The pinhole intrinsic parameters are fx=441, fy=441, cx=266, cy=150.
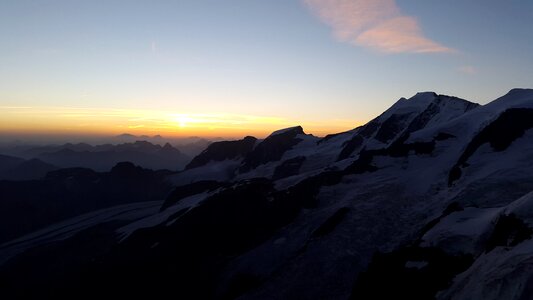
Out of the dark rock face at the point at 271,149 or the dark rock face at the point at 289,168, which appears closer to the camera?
the dark rock face at the point at 289,168

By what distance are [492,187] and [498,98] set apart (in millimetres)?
41039

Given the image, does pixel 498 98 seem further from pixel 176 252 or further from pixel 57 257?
pixel 57 257

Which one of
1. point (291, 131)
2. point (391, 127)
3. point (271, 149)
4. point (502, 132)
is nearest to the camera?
point (502, 132)

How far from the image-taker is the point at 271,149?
6496 inches

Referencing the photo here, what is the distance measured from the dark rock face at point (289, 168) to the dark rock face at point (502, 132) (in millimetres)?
68058

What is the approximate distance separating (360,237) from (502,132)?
96.9ft

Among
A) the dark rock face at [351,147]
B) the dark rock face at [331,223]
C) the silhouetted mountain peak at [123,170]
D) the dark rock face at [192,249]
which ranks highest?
the dark rock face at [351,147]

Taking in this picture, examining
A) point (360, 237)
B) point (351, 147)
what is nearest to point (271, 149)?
point (351, 147)

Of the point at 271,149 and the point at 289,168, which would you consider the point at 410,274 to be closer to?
the point at 289,168

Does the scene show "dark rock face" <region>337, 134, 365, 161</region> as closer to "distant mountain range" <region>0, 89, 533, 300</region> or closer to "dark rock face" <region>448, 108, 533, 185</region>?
"distant mountain range" <region>0, 89, 533, 300</region>

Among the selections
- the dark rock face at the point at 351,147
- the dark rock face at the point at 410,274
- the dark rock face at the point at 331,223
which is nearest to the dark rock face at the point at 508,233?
the dark rock face at the point at 410,274

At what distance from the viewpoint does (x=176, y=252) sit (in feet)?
209

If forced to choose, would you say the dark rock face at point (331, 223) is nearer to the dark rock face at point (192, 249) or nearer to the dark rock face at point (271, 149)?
the dark rock face at point (192, 249)

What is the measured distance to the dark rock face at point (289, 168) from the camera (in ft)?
429
